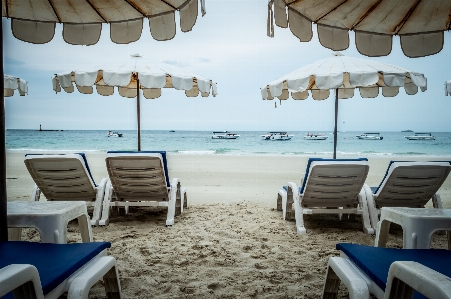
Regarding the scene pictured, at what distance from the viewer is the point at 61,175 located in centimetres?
400

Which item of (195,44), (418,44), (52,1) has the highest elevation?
(195,44)

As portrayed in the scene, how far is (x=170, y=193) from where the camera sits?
4543 millimetres

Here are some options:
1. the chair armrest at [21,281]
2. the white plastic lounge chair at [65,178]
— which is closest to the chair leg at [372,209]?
the white plastic lounge chair at [65,178]

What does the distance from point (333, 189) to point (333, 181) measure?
125 mm

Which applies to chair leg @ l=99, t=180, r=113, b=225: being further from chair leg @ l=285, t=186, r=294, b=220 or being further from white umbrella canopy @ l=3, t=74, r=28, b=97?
white umbrella canopy @ l=3, t=74, r=28, b=97

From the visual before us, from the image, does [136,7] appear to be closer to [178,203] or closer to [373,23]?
[373,23]

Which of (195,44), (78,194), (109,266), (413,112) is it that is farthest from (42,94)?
(413,112)

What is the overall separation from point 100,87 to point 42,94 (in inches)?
1768

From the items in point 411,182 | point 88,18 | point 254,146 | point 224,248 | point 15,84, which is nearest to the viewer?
point 88,18

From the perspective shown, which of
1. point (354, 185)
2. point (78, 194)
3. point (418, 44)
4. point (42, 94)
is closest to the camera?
point (418, 44)

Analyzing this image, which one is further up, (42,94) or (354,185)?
(42,94)

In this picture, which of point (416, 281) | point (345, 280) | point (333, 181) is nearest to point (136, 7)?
point (345, 280)

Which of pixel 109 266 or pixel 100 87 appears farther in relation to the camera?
pixel 100 87

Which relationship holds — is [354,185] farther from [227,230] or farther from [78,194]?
[78,194]
